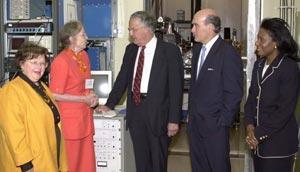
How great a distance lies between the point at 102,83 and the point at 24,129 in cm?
162

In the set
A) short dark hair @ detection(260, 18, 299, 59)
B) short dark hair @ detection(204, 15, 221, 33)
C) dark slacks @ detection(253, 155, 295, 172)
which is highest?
short dark hair @ detection(204, 15, 221, 33)

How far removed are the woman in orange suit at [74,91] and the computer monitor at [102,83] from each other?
614mm

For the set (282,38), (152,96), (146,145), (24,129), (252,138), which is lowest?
(146,145)

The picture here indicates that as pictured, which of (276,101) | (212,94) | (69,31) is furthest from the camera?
(69,31)

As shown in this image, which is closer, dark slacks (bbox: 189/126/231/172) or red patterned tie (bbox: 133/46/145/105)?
dark slacks (bbox: 189/126/231/172)

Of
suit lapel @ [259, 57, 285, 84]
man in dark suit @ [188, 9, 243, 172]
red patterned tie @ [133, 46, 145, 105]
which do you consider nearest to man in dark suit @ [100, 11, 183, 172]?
red patterned tie @ [133, 46, 145, 105]

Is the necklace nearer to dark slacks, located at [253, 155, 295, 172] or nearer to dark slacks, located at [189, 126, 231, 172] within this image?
dark slacks, located at [189, 126, 231, 172]

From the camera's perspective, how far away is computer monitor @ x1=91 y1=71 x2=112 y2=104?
12.7ft

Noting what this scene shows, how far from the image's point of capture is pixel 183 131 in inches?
252

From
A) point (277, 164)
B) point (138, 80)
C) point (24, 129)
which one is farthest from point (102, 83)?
point (277, 164)

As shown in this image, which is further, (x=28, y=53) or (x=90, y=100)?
(x=90, y=100)

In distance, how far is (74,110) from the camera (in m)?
3.09

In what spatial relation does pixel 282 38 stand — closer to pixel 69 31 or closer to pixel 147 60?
pixel 147 60

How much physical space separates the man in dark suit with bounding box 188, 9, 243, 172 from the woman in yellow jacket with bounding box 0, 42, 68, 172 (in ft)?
3.28
